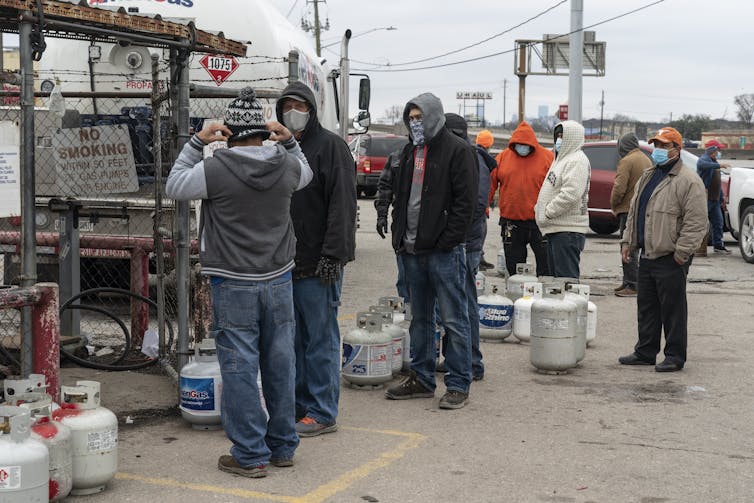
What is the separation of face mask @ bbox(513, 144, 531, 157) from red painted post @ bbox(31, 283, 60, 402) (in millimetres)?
6215

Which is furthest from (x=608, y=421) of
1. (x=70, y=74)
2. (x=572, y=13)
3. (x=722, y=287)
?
(x=572, y=13)

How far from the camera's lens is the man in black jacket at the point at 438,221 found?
6.98 metres

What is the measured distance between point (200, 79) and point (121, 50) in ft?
2.67

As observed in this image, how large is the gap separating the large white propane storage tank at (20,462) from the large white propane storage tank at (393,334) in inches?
133

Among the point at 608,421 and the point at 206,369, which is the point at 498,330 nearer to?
the point at 608,421

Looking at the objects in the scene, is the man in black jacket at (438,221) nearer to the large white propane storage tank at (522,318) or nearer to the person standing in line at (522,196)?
the large white propane storage tank at (522,318)

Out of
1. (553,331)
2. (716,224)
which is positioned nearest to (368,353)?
(553,331)

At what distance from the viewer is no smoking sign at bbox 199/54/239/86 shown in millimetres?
10570

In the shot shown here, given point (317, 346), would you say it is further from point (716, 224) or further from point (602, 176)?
point (602, 176)

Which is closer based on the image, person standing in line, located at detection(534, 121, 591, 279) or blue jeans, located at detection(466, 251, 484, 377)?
blue jeans, located at detection(466, 251, 484, 377)

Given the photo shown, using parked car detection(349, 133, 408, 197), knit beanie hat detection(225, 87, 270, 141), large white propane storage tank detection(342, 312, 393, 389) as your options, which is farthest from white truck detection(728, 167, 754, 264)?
parked car detection(349, 133, 408, 197)

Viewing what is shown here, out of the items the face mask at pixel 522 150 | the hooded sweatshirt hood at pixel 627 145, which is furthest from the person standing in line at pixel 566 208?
the hooded sweatshirt hood at pixel 627 145

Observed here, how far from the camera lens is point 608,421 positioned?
6773mm

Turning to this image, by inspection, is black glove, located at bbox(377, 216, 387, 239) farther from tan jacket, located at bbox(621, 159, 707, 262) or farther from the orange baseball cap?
the orange baseball cap
